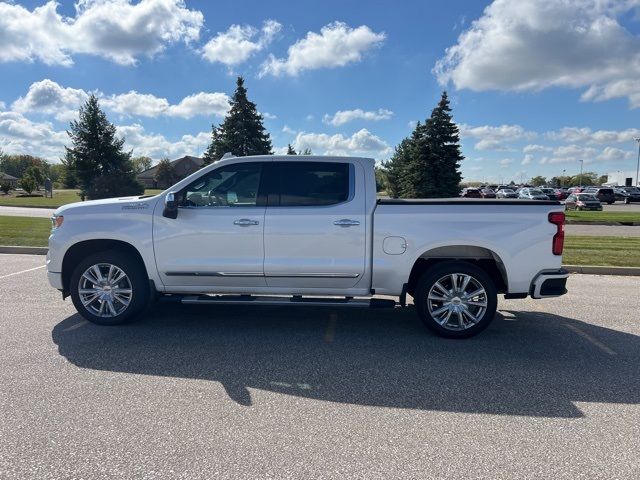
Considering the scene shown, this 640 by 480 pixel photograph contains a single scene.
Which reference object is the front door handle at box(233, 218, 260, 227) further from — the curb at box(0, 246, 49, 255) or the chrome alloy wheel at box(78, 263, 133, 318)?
the curb at box(0, 246, 49, 255)

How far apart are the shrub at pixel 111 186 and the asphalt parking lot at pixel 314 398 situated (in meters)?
35.9

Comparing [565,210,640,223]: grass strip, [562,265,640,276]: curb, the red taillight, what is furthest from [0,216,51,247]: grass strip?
[565,210,640,223]: grass strip

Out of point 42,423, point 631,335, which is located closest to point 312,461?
point 42,423

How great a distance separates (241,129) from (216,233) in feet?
120

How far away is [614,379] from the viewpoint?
4.09m

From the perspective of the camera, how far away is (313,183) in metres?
5.25

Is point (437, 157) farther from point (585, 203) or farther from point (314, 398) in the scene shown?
point (314, 398)

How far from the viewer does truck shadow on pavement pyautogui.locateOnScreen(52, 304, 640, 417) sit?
3.76 metres

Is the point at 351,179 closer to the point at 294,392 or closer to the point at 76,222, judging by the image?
the point at 294,392

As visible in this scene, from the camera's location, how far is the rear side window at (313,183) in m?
5.19

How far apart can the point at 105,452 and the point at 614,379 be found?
4180mm

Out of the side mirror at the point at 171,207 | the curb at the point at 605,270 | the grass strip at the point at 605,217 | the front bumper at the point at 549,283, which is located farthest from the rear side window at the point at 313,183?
the grass strip at the point at 605,217

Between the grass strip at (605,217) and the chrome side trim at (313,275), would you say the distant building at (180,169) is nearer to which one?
the grass strip at (605,217)

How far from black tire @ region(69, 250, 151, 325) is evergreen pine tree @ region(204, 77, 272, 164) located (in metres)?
35.1
